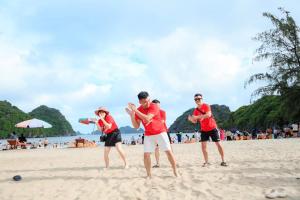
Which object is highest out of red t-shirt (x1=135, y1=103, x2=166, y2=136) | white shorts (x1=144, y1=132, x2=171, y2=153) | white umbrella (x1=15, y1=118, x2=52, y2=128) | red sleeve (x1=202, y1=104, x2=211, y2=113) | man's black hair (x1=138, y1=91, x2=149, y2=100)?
white umbrella (x1=15, y1=118, x2=52, y2=128)

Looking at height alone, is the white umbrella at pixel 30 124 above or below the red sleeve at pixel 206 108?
above

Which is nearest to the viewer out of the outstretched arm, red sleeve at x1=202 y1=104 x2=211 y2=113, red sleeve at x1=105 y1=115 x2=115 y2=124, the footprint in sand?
the footprint in sand

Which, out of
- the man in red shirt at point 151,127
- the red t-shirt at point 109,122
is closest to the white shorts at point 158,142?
the man in red shirt at point 151,127

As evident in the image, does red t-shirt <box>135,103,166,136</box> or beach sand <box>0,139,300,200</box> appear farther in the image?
red t-shirt <box>135,103,166,136</box>

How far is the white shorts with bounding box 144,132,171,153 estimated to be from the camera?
7.11 meters

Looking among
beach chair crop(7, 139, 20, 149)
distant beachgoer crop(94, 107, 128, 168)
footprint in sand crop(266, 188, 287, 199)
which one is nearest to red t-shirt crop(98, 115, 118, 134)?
distant beachgoer crop(94, 107, 128, 168)

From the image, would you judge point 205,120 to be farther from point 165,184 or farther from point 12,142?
point 12,142

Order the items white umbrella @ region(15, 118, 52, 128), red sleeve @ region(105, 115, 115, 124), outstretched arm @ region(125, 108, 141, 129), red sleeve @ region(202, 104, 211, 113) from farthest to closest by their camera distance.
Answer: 1. white umbrella @ region(15, 118, 52, 128)
2. red sleeve @ region(105, 115, 115, 124)
3. red sleeve @ region(202, 104, 211, 113)
4. outstretched arm @ region(125, 108, 141, 129)

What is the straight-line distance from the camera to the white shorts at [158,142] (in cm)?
711

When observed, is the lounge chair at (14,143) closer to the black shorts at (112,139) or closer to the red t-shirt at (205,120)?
the black shorts at (112,139)

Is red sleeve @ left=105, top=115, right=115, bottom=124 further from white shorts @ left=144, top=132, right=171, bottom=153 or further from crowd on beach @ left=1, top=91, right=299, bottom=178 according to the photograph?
white shorts @ left=144, top=132, right=171, bottom=153

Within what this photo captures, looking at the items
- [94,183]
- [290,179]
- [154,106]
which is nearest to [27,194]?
[94,183]

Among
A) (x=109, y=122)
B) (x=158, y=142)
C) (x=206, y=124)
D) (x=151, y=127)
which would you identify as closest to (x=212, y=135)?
(x=206, y=124)

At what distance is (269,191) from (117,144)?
466 cm
